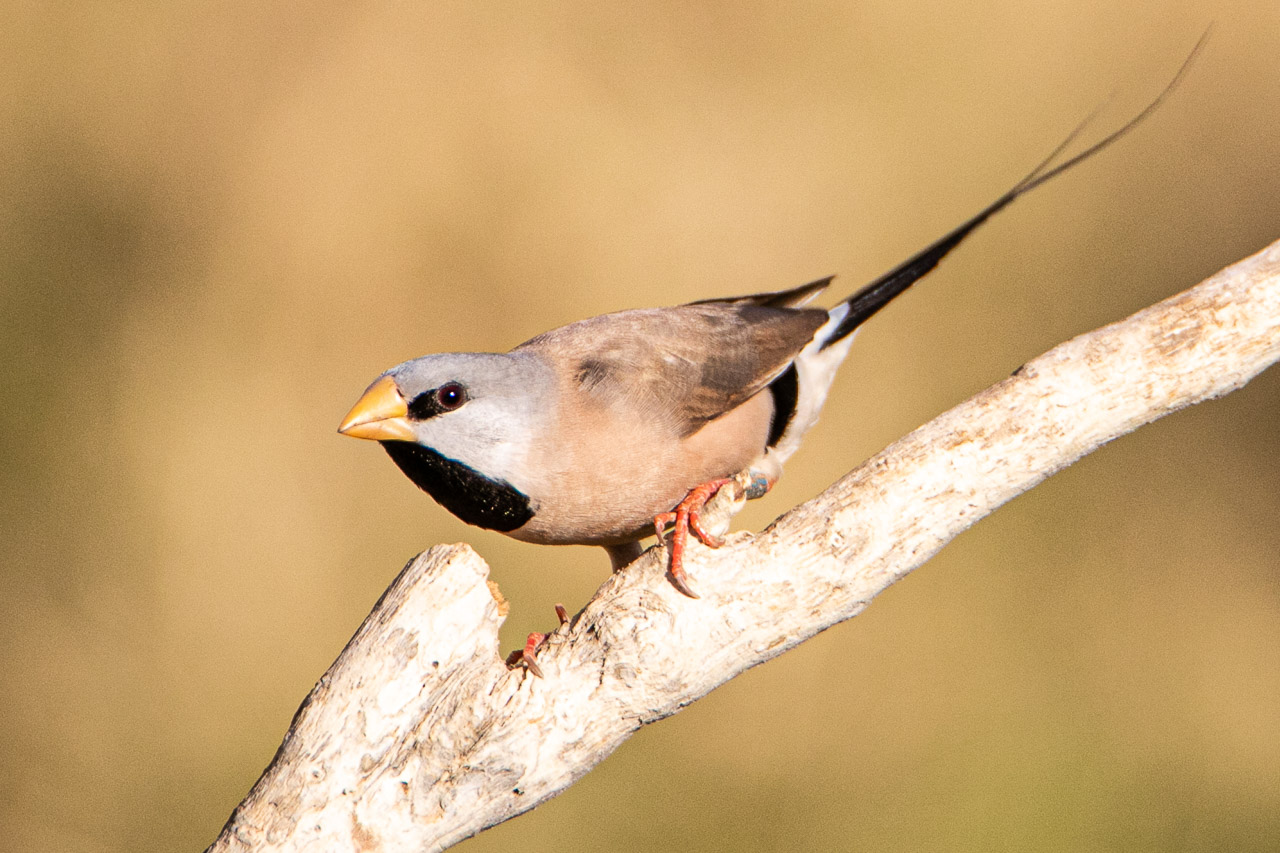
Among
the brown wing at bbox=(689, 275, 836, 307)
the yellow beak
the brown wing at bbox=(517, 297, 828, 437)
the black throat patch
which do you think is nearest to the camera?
the yellow beak

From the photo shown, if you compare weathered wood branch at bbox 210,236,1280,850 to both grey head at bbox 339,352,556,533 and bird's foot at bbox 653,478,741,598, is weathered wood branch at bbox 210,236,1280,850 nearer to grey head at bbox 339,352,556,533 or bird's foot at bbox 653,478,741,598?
bird's foot at bbox 653,478,741,598

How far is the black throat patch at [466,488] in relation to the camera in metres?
1.94

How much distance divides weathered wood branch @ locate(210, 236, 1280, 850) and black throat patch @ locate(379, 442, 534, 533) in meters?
0.23

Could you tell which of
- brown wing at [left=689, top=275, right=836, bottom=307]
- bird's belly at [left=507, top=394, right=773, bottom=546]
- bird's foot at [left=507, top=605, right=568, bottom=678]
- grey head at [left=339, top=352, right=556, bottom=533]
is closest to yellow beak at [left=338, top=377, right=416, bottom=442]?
grey head at [left=339, top=352, right=556, bottom=533]

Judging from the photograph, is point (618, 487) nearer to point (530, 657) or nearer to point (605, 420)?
point (605, 420)

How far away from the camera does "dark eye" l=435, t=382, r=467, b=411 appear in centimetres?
191

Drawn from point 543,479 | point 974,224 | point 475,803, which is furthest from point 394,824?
point 974,224

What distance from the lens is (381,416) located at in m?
1.85

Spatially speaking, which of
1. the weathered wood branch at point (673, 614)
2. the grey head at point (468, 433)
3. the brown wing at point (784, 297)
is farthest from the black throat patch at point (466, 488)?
the brown wing at point (784, 297)

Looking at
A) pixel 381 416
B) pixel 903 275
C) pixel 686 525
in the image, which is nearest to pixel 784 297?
pixel 903 275

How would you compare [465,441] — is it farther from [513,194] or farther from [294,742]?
[513,194]

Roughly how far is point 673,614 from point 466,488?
475 mm

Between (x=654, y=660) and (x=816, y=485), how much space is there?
192cm

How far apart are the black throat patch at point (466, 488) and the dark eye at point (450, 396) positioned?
83 millimetres
